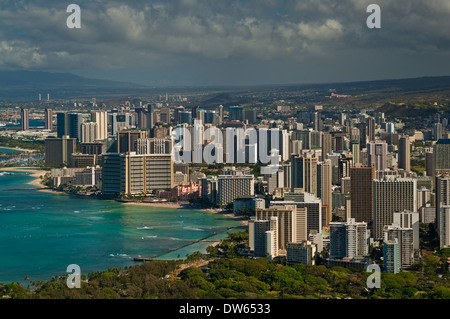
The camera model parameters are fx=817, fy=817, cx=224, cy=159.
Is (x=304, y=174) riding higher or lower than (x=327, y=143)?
lower

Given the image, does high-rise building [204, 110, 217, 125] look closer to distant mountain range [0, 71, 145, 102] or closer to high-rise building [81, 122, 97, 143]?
high-rise building [81, 122, 97, 143]

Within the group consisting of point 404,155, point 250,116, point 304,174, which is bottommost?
point 304,174

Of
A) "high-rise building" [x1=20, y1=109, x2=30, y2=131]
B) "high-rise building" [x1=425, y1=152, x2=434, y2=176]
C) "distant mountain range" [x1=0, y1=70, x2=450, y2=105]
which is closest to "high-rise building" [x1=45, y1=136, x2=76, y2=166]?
"high-rise building" [x1=425, y1=152, x2=434, y2=176]

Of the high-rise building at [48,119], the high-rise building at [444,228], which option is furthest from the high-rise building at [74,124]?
the high-rise building at [444,228]

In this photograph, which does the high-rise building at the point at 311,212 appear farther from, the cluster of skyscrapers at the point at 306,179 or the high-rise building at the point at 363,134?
the high-rise building at the point at 363,134

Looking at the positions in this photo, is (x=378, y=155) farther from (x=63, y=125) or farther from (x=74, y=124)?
(x=63, y=125)

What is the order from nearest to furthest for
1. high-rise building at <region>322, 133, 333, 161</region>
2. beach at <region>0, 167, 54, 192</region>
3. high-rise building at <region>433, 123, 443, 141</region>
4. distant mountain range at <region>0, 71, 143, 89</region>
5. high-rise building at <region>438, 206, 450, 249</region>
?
high-rise building at <region>438, 206, 450, 249</region>, beach at <region>0, 167, 54, 192</region>, high-rise building at <region>322, 133, 333, 161</region>, high-rise building at <region>433, 123, 443, 141</region>, distant mountain range at <region>0, 71, 143, 89</region>

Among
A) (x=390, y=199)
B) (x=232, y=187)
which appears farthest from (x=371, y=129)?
(x=390, y=199)
